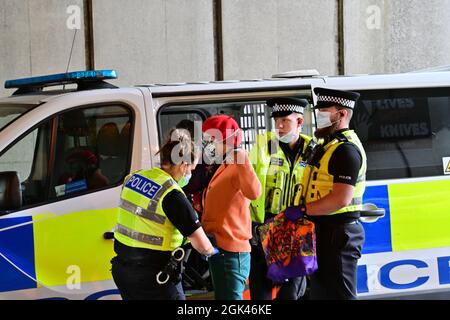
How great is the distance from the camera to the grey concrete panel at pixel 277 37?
34.3 feet

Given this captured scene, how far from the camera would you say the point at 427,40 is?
38.1 feet

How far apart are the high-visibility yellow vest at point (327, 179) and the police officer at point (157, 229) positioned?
72cm

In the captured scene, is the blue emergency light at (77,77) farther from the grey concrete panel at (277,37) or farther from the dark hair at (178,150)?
the grey concrete panel at (277,37)

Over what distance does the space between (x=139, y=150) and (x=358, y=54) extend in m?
6.97

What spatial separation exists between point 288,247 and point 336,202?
0.38 meters

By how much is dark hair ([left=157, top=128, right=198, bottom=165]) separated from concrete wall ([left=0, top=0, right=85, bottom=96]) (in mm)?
5810

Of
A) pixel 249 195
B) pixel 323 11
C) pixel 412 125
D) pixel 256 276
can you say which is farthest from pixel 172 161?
pixel 323 11

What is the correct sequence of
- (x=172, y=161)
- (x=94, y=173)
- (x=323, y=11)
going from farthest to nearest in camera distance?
(x=323, y=11), (x=94, y=173), (x=172, y=161)

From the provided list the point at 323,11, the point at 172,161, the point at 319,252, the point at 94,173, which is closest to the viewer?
the point at 172,161

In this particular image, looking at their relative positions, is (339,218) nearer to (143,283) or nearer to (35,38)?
(143,283)

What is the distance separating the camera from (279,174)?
4832mm

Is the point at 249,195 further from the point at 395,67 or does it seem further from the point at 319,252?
the point at 395,67

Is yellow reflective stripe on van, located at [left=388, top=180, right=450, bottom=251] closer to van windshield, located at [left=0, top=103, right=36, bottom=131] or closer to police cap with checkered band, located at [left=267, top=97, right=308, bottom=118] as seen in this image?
police cap with checkered band, located at [left=267, top=97, right=308, bottom=118]
